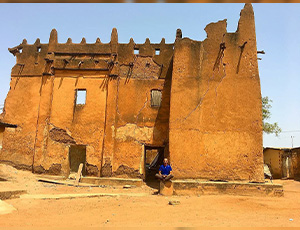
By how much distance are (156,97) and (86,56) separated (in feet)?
14.1

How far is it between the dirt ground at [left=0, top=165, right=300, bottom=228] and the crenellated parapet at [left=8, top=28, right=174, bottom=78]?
719 centimetres

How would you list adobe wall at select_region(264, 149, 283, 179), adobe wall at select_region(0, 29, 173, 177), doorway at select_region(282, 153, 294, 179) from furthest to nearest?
adobe wall at select_region(264, 149, 283, 179)
doorway at select_region(282, 153, 294, 179)
adobe wall at select_region(0, 29, 173, 177)

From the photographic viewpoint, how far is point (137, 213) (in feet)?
23.3

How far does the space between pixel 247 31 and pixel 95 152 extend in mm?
8903

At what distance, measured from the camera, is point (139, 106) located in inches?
559

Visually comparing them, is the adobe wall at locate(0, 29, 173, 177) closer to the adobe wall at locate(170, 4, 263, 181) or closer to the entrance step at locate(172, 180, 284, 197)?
the adobe wall at locate(170, 4, 263, 181)

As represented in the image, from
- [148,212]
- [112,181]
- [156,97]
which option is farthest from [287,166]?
[148,212]

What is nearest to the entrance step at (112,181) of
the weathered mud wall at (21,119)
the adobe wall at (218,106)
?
the adobe wall at (218,106)

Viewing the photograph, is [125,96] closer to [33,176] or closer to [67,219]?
[33,176]

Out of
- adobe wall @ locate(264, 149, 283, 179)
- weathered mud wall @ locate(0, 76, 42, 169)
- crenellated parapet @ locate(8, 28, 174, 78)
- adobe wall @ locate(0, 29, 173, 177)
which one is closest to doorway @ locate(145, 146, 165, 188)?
adobe wall @ locate(0, 29, 173, 177)

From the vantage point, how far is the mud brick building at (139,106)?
11891 mm

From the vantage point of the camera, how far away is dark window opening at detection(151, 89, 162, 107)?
14273 millimetres

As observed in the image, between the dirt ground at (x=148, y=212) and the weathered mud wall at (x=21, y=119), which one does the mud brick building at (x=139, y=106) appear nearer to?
the weathered mud wall at (x=21, y=119)

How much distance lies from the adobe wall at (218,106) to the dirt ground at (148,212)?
1.86 metres
